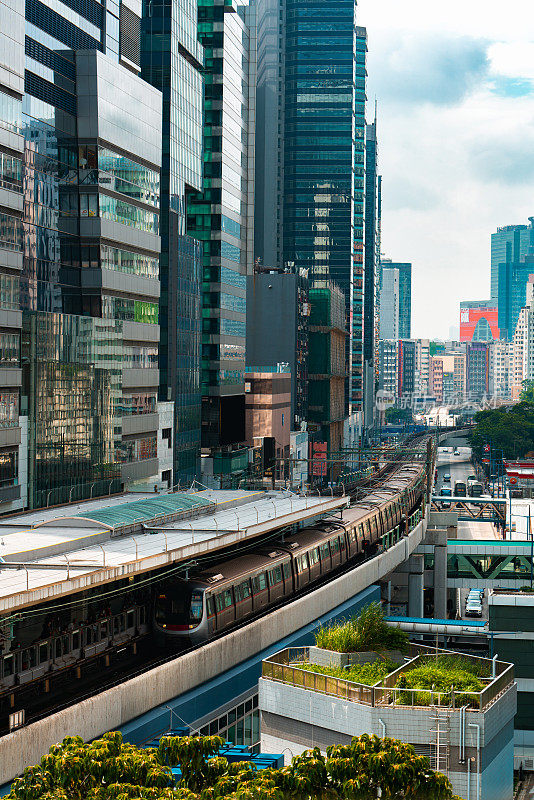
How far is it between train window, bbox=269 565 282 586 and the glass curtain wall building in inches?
1761

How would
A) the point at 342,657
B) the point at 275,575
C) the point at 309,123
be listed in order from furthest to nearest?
the point at 309,123
the point at 275,575
the point at 342,657

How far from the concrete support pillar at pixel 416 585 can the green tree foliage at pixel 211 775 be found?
172 feet

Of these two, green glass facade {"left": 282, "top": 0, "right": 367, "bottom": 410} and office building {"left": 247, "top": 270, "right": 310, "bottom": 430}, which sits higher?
green glass facade {"left": 282, "top": 0, "right": 367, "bottom": 410}

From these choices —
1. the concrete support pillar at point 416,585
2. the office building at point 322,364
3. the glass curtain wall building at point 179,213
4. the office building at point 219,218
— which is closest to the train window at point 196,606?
the concrete support pillar at point 416,585

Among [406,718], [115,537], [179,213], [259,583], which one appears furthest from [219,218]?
[406,718]

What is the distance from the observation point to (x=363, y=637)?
3444 centimetres

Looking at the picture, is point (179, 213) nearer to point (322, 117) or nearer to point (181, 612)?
point (181, 612)

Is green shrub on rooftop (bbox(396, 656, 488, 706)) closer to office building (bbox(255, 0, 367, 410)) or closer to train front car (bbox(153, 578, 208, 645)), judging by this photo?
train front car (bbox(153, 578, 208, 645))

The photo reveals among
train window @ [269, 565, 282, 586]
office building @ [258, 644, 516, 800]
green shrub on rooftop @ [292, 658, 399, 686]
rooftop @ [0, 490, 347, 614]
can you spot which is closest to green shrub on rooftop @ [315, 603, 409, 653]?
green shrub on rooftop @ [292, 658, 399, 686]

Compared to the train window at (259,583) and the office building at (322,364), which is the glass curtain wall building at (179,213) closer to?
the train window at (259,583)

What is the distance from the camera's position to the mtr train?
38688 millimetres

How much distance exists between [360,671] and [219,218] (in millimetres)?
78604

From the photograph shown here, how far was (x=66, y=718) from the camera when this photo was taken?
27.2 m

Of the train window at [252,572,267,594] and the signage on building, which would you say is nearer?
the train window at [252,572,267,594]
